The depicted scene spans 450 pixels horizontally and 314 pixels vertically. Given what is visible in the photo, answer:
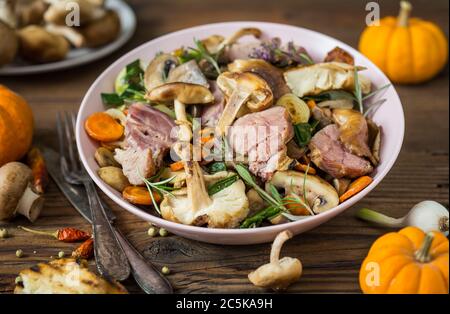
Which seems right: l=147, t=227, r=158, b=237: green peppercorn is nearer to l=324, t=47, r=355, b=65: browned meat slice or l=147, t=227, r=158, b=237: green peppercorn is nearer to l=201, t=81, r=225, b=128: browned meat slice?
l=201, t=81, r=225, b=128: browned meat slice

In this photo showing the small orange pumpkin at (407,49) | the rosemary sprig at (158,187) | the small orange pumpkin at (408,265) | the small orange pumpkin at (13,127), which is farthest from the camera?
the small orange pumpkin at (407,49)

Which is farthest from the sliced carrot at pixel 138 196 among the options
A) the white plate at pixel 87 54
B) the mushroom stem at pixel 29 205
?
the white plate at pixel 87 54

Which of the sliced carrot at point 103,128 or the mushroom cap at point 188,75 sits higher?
the mushroom cap at point 188,75

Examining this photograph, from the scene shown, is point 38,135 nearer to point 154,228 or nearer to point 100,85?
point 100,85

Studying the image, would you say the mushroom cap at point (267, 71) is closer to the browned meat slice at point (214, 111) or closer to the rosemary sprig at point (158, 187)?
the browned meat slice at point (214, 111)

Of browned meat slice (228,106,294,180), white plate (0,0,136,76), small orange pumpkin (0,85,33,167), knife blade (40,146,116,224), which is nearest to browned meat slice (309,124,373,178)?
browned meat slice (228,106,294,180)
